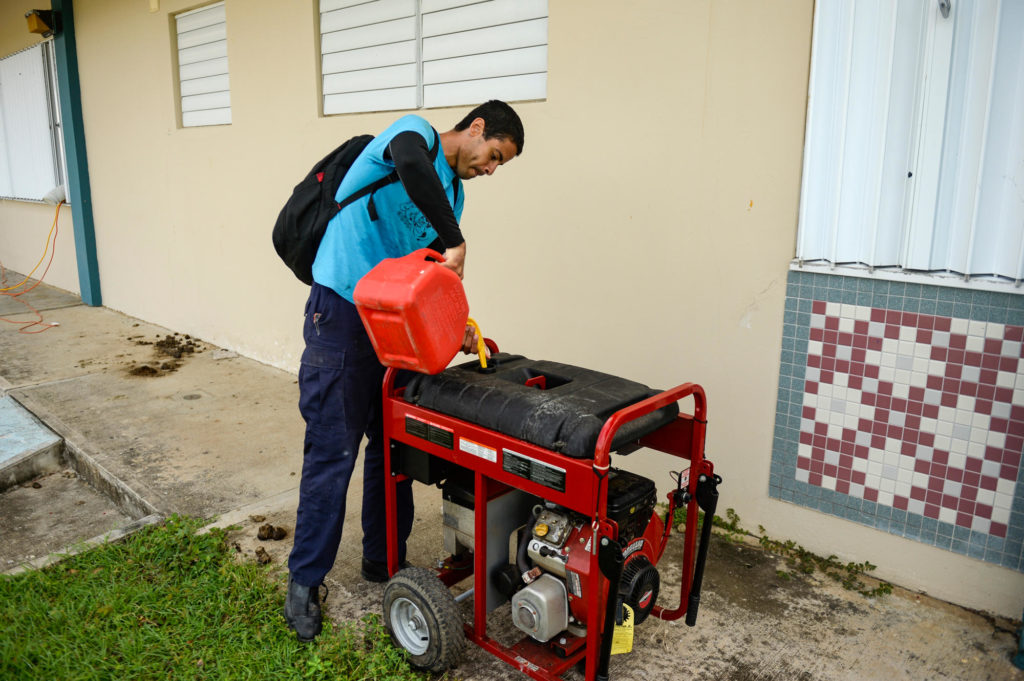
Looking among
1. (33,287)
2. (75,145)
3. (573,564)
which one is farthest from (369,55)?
(33,287)

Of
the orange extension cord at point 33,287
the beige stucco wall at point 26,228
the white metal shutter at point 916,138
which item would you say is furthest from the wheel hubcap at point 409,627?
the beige stucco wall at point 26,228

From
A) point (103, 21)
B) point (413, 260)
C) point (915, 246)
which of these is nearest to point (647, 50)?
point (915, 246)

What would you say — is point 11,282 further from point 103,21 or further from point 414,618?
point 414,618

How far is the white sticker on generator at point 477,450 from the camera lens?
2.22 meters

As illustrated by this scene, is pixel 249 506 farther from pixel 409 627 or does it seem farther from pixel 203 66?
pixel 203 66

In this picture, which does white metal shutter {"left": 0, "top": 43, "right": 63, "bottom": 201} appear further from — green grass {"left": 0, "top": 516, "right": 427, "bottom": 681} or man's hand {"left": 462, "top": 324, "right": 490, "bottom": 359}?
man's hand {"left": 462, "top": 324, "right": 490, "bottom": 359}

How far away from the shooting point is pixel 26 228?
10258mm

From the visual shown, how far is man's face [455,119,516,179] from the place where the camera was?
2.53 metres

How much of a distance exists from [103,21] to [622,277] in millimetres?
6835

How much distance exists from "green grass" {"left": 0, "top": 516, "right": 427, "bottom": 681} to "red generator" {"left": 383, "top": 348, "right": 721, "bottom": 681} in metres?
0.25

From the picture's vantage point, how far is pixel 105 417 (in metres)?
4.88

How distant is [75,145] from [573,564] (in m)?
8.40

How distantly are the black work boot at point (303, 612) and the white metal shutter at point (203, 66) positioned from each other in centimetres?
487

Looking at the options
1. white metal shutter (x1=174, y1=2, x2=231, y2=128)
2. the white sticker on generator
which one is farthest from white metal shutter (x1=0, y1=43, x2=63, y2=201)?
the white sticker on generator
